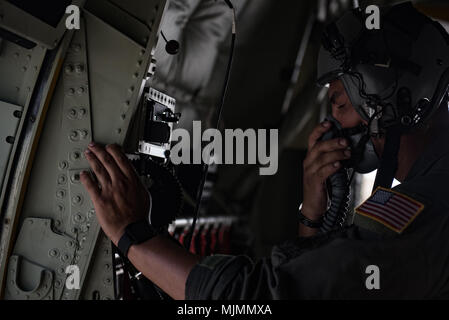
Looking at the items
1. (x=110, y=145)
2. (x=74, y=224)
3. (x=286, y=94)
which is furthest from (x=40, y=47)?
(x=286, y=94)

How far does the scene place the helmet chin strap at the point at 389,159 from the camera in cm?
146

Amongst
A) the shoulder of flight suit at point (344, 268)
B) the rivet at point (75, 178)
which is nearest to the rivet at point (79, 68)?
the rivet at point (75, 178)

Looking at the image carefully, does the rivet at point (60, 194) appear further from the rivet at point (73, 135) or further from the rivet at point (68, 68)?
the rivet at point (68, 68)

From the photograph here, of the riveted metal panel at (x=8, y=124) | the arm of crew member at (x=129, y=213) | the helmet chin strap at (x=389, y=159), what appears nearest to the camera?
the arm of crew member at (x=129, y=213)

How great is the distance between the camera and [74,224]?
1.62m

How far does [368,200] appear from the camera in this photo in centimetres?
130

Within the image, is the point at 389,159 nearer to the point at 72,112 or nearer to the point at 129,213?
the point at 129,213

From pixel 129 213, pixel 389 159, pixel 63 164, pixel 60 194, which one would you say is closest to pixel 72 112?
pixel 63 164

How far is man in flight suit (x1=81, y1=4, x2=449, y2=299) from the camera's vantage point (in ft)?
3.68

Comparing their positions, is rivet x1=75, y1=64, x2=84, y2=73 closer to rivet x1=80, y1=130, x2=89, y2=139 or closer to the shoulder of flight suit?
rivet x1=80, y1=130, x2=89, y2=139

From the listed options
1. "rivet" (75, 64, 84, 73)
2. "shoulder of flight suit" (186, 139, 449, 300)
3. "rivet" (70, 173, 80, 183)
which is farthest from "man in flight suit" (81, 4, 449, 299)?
"rivet" (75, 64, 84, 73)

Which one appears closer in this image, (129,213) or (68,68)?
(129,213)

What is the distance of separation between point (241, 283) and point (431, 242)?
523 millimetres

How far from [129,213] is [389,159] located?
0.87 m
